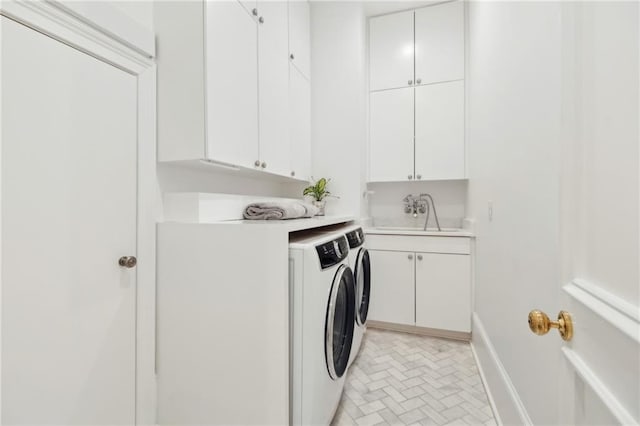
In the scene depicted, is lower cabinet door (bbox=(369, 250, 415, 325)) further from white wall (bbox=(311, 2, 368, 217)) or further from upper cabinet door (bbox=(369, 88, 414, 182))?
upper cabinet door (bbox=(369, 88, 414, 182))

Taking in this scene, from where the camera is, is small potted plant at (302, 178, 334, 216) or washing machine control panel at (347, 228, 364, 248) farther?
small potted plant at (302, 178, 334, 216)

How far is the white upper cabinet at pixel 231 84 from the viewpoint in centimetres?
141

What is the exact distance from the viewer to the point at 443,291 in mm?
2396

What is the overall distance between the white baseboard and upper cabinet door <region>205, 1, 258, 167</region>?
1.73 meters

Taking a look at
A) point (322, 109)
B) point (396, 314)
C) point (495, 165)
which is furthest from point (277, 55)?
point (396, 314)

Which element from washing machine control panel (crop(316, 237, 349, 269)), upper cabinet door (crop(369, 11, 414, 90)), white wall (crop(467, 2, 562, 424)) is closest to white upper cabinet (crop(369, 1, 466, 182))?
upper cabinet door (crop(369, 11, 414, 90))

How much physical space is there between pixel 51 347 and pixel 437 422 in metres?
1.74

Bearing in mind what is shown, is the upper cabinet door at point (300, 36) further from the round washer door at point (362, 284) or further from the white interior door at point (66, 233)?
the round washer door at point (362, 284)

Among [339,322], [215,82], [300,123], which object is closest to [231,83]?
[215,82]

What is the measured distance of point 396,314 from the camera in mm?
2529

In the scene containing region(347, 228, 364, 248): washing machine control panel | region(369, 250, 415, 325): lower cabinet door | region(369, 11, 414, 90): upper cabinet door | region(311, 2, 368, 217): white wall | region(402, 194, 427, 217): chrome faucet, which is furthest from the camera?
region(402, 194, 427, 217): chrome faucet

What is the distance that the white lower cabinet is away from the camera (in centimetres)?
236

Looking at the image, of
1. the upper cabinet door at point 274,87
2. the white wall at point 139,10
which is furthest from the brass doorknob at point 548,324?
the white wall at point 139,10

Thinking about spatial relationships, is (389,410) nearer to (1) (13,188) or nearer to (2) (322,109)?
(1) (13,188)
